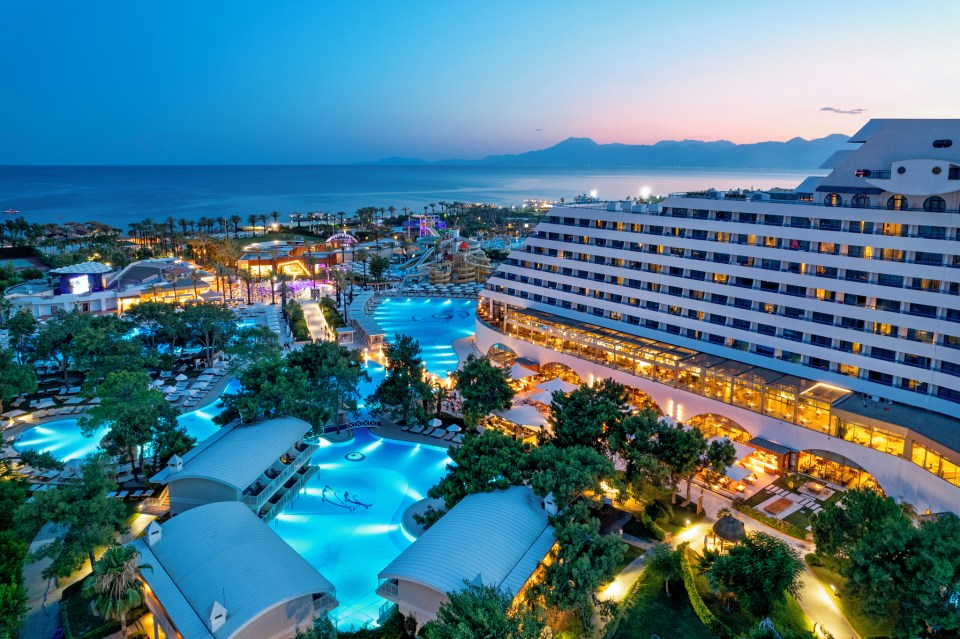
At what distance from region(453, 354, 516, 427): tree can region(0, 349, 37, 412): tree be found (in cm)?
3012

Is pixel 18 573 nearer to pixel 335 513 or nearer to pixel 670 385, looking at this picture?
pixel 335 513

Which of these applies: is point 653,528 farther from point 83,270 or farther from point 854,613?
point 83,270

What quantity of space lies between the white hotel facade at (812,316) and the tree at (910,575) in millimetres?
9782

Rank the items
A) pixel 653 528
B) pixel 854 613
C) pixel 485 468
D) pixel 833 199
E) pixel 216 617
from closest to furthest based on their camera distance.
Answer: pixel 216 617 → pixel 854 613 → pixel 485 468 → pixel 653 528 → pixel 833 199

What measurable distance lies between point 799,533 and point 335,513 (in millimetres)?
23582

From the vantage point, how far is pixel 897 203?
36781 mm

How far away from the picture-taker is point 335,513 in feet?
107

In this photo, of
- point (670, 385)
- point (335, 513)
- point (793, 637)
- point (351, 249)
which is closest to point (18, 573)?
point (335, 513)

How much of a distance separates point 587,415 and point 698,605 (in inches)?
458

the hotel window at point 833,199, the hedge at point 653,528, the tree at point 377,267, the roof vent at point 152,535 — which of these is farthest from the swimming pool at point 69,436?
the tree at point 377,267

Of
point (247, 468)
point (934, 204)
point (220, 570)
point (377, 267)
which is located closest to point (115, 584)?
point (220, 570)

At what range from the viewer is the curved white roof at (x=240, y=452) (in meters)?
29.0

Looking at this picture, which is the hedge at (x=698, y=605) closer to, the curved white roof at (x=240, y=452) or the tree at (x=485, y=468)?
the tree at (x=485, y=468)

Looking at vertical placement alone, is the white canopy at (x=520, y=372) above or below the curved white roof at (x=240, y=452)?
below
